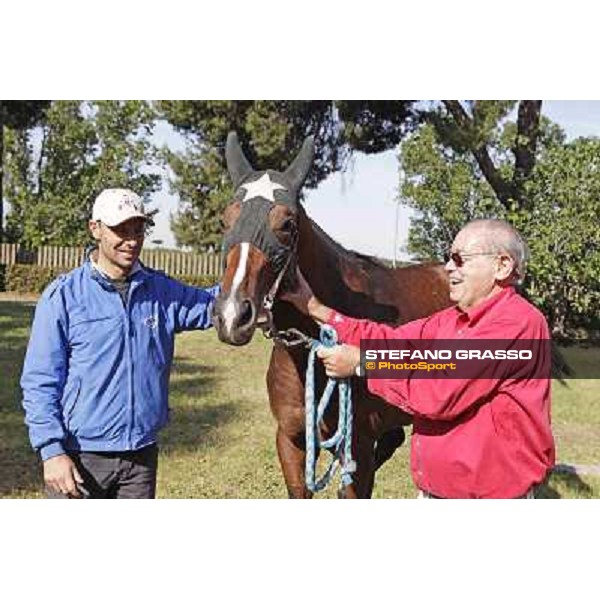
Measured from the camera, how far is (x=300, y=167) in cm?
295

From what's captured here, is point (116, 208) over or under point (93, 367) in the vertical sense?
over

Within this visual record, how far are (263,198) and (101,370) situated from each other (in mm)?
802

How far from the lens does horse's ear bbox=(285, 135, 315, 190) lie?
2.93 meters

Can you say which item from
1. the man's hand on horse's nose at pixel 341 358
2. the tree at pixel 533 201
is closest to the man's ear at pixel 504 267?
the man's hand on horse's nose at pixel 341 358

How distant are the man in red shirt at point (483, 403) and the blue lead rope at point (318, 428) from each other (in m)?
0.29

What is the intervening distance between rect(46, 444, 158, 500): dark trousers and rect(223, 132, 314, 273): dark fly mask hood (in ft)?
2.57

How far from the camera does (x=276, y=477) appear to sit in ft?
11.9

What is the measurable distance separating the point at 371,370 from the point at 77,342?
1.01m

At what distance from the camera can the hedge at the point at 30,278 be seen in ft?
11.0

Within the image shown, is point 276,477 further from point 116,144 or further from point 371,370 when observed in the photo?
point 116,144

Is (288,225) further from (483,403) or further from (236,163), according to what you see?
(483,403)

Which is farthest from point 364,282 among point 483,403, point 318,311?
point 483,403

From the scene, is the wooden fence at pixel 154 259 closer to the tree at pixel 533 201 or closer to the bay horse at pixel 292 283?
the bay horse at pixel 292 283
